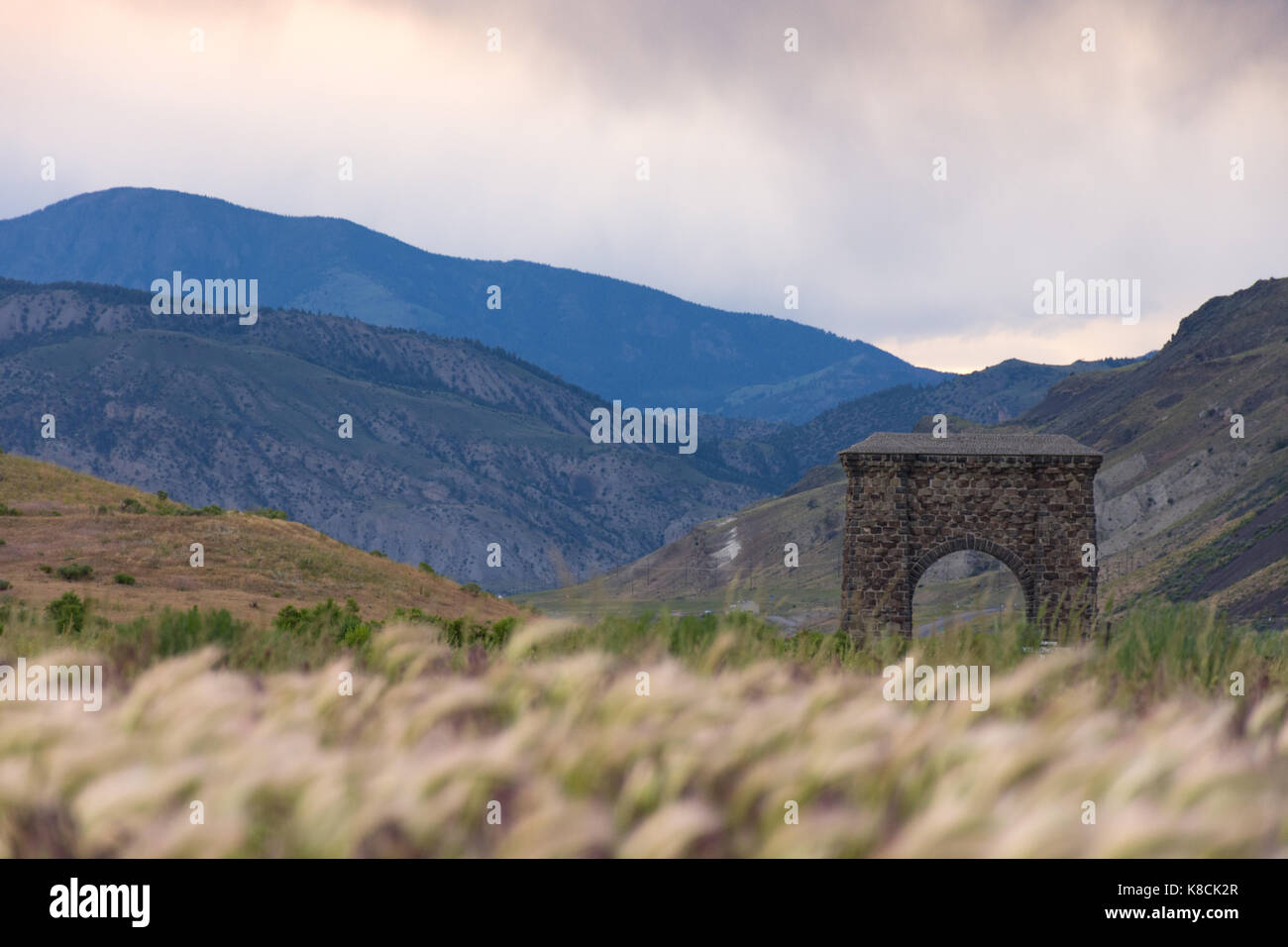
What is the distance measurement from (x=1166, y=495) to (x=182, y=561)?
8558 cm

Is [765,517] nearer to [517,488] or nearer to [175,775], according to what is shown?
[517,488]

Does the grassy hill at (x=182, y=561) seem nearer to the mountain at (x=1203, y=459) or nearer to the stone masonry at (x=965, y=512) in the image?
the stone masonry at (x=965, y=512)

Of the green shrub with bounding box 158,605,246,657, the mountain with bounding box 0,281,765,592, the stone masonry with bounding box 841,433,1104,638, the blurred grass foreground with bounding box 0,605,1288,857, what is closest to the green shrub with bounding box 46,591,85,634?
the green shrub with bounding box 158,605,246,657

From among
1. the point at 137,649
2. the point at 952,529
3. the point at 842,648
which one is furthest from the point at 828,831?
the point at 952,529

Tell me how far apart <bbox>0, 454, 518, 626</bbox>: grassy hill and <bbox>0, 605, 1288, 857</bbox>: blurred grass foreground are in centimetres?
2800

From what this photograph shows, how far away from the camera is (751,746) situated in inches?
223

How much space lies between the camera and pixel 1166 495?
103m

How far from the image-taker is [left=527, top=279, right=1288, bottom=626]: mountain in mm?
79750

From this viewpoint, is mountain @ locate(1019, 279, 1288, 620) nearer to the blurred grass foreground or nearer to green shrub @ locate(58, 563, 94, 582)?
green shrub @ locate(58, 563, 94, 582)

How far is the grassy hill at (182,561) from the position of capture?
3650 centimetres

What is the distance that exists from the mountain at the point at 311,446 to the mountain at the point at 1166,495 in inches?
902

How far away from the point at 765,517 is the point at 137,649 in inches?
5054

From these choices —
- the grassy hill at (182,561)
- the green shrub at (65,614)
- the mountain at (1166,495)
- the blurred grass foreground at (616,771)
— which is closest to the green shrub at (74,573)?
the grassy hill at (182,561)
